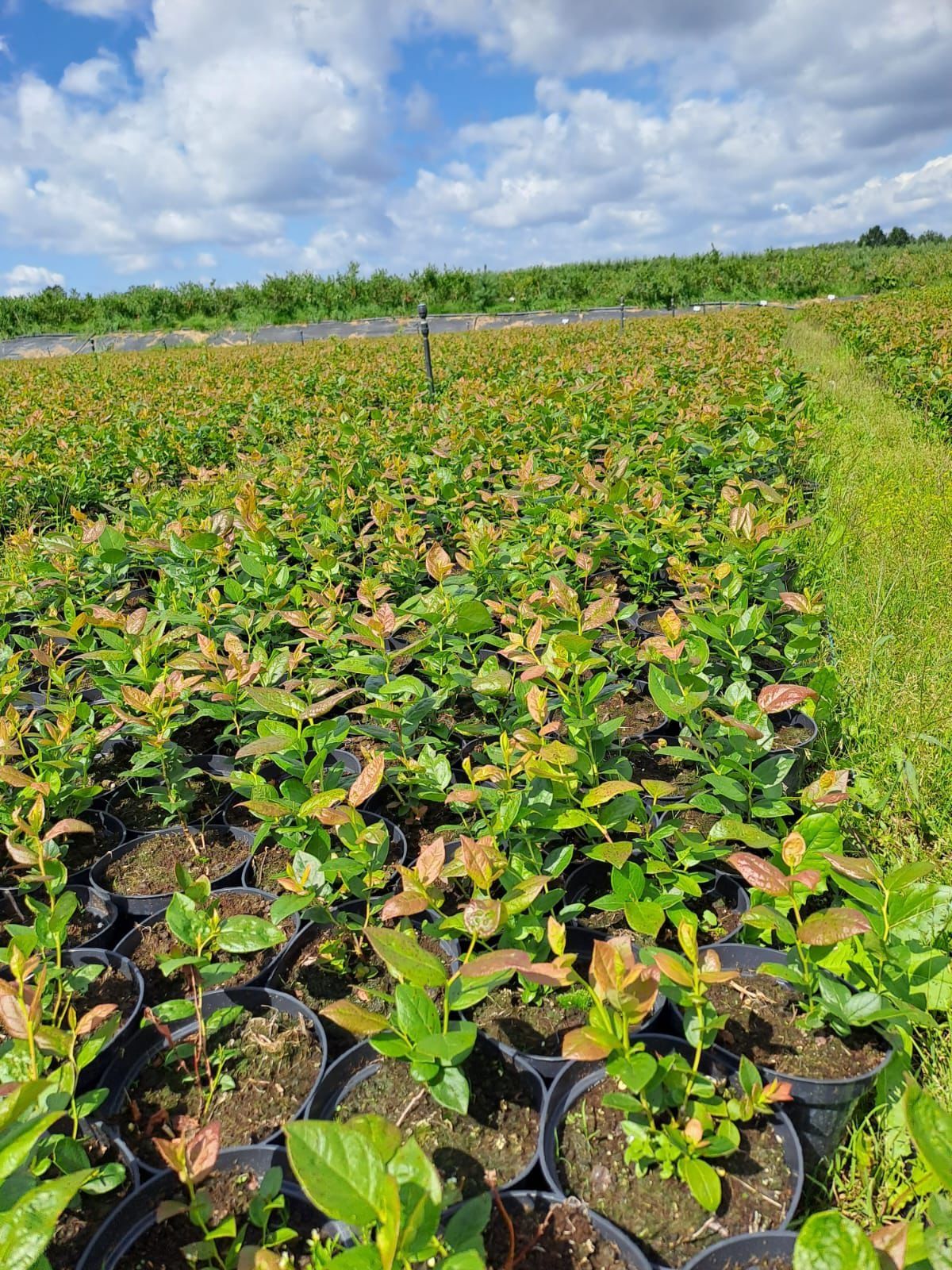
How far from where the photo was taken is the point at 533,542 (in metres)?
2.81

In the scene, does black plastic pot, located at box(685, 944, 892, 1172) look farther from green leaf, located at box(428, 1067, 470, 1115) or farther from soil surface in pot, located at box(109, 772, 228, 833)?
soil surface in pot, located at box(109, 772, 228, 833)

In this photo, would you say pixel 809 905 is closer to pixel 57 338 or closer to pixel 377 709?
pixel 377 709

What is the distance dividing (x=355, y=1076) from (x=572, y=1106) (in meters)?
0.36

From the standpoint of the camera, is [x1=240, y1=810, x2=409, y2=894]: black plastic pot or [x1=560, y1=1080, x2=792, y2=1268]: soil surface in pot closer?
[x1=560, y1=1080, x2=792, y2=1268]: soil surface in pot

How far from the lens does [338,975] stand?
1.57 meters

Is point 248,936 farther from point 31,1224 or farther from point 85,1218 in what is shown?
point 31,1224

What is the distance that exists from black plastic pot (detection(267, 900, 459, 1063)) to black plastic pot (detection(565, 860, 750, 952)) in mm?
250

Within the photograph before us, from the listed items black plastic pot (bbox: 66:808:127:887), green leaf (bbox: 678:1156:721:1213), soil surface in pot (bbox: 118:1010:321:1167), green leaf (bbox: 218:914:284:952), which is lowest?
soil surface in pot (bbox: 118:1010:321:1167)

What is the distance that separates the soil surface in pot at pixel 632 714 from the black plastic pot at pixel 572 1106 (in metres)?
1.05

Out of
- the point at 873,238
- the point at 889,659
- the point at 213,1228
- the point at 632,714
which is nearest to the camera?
the point at 213,1228

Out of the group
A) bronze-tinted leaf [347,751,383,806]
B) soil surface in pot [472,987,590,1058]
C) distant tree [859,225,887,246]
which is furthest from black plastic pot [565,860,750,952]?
distant tree [859,225,887,246]

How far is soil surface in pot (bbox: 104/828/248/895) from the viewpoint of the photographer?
6.18 ft

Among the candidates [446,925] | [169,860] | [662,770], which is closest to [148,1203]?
[446,925]

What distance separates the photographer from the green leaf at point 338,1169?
29.5 inches
